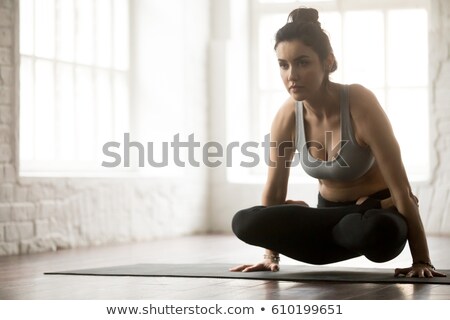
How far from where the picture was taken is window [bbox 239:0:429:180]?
710 cm

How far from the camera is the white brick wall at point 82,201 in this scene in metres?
5.03

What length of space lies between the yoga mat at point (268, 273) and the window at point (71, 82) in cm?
182

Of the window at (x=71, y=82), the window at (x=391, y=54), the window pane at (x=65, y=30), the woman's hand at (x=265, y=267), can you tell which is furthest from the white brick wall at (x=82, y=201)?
the woman's hand at (x=265, y=267)

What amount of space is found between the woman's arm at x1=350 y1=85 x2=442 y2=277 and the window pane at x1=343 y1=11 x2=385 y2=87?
4.16m

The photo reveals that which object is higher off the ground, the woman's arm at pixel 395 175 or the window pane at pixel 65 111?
the window pane at pixel 65 111

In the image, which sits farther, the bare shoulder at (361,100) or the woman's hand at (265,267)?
the woman's hand at (265,267)

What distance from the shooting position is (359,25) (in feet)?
23.9

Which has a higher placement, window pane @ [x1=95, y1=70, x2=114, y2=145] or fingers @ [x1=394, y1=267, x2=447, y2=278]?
window pane @ [x1=95, y1=70, x2=114, y2=145]

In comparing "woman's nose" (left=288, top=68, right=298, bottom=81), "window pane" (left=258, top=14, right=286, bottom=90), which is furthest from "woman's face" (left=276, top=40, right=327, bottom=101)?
"window pane" (left=258, top=14, right=286, bottom=90)

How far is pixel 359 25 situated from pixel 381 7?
223 millimetres

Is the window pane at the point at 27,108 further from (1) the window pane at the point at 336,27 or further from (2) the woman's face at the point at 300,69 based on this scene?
(1) the window pane at the point at 336,27

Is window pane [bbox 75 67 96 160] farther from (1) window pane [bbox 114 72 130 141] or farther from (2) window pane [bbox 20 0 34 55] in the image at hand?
(2) window pane [bbox 20 0 34 55]

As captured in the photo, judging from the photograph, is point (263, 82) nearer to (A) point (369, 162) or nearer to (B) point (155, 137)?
(B) point (155, 137)

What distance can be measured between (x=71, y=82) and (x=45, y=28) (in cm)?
41
